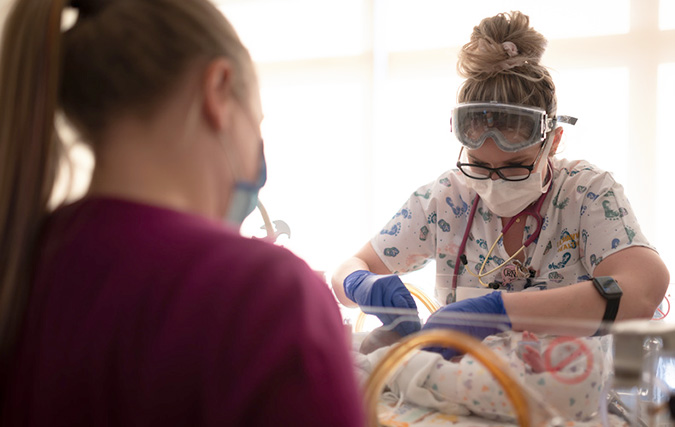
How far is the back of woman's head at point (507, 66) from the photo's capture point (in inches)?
62.0

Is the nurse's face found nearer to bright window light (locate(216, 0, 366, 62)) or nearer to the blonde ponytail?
the blonde ponytail

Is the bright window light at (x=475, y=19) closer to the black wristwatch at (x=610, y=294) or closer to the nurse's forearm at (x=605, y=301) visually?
the nurse's forearm at (x=605, y=301)

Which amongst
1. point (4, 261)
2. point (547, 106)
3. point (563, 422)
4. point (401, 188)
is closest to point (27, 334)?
point (4, 261)

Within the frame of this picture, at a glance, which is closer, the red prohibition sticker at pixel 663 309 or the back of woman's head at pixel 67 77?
the back of woman's head at pixel 67 77

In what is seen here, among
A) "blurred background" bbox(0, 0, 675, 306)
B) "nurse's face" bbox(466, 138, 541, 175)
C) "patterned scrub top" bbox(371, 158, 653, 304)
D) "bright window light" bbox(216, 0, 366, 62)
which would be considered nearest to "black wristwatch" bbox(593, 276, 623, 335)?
"patterned scrub top" bbox(371, 158, 653, 304)

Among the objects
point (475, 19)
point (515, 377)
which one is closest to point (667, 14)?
point (475, 19)

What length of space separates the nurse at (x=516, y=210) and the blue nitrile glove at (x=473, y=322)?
0.07 feet

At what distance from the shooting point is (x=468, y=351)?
82 cm

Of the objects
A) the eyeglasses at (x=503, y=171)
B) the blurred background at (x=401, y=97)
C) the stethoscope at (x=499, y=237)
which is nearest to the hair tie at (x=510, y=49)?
the eyeglasses at (x=503, y=171)

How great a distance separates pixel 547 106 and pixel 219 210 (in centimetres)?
119

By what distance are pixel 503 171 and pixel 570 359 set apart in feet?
2.58

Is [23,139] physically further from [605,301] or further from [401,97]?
[401,97]

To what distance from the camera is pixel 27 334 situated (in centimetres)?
62

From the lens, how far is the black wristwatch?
47.7 inches
